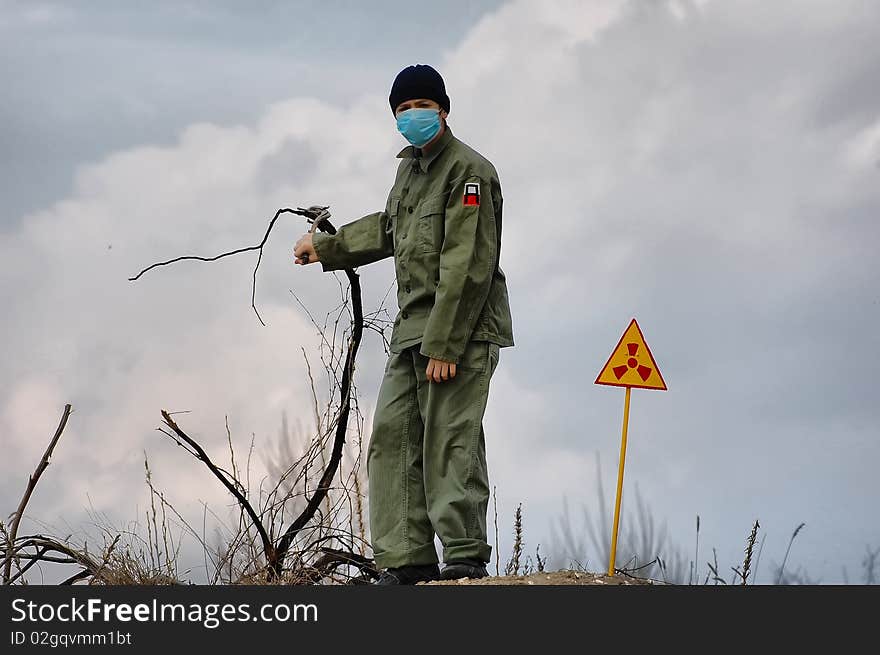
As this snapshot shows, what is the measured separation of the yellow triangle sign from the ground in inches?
29.9

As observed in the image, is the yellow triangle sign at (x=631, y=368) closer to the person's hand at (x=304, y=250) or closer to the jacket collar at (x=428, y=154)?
the jacket collar at (x=428, y=154)

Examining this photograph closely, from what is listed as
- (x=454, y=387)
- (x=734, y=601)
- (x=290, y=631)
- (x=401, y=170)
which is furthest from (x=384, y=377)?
(x=734, y=601)

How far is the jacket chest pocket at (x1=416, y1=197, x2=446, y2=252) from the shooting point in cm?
486

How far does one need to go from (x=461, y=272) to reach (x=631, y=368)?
2.50 ft

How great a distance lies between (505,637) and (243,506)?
2.14 m

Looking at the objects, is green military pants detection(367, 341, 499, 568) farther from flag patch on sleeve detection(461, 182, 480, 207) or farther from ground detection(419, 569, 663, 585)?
flag patch on sleeve detection(461, 182, 480, 207)

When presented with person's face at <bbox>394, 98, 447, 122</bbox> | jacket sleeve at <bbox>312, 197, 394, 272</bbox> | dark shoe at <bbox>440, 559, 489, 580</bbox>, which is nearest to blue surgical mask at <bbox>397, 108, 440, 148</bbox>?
person's face at <bbox>394, 98, 447, 122</bbox>

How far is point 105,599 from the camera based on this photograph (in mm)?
4008

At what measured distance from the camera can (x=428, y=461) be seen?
190 inches

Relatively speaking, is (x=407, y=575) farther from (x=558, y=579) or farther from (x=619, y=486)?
(x=619, y=486)

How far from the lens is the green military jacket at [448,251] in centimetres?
472

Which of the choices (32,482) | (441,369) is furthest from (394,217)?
(32,482)

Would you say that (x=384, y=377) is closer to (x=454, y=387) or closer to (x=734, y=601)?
(x=454, y=387)

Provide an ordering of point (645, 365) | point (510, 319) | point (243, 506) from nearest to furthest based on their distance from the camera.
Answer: point (645, 365) → point (510, 319) → point (243, 506)
